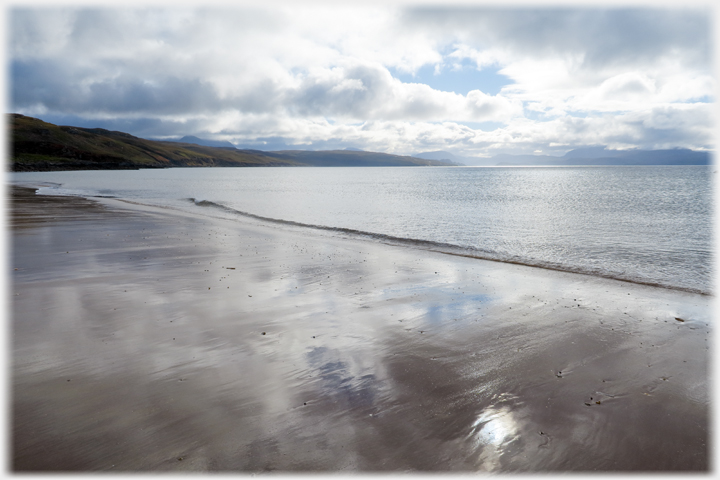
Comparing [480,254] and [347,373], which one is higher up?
[480,254]

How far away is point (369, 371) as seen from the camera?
6957 millimetres

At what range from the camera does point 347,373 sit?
6863 millimetres

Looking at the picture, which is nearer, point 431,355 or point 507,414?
point 507,414

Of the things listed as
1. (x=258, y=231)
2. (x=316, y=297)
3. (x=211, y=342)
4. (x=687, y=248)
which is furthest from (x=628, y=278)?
(x=258, y=231)

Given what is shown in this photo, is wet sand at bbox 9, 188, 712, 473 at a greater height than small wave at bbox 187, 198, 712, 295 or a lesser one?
lesser

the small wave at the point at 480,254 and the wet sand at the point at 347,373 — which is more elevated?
the small wave at the point at 480,254

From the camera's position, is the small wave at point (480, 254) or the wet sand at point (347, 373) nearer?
the wet sand at point (347, 373)

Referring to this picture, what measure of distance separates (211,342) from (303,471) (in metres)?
4.17

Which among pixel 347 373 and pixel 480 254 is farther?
pixel 480 254

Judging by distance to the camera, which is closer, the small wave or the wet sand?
the wet sand

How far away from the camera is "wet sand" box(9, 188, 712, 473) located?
4.88 metres

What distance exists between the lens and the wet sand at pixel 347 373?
192 inches

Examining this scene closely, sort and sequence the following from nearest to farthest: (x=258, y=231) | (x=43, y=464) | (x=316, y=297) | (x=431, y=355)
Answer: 1. (x=43, y=464)
2. (x=431, y=355)
3. (x=316, y=297)
4. (x=258, y=231)

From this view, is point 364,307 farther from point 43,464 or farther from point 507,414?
point 43,464
